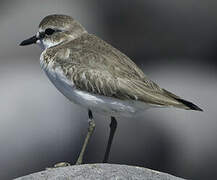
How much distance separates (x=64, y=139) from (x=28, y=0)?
4.11m

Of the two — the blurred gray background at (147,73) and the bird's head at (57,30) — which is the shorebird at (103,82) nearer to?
the bird's head at (57,30)

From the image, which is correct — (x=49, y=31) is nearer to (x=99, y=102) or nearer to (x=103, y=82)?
(x=103, y=82)

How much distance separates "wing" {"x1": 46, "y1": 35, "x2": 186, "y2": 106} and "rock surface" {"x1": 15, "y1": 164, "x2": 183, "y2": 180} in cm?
76

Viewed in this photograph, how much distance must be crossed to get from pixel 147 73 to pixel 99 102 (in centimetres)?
620

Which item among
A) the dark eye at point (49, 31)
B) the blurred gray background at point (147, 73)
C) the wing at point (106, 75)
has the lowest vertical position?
the blurred gray background at point (147, 73)

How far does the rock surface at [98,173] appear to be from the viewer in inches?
302

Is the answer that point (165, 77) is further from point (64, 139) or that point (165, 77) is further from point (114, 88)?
point (114, 88)

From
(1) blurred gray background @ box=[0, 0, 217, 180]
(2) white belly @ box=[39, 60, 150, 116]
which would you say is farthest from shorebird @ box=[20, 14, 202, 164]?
(1) blurred gray background @ box=[0, 0, 217, 180]

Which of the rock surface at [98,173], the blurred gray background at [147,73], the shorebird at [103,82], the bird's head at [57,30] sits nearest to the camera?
the rock surface at [98,173]

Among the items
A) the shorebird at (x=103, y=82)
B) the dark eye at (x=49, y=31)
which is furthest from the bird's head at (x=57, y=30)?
the shorebird at (x=103, y=82)

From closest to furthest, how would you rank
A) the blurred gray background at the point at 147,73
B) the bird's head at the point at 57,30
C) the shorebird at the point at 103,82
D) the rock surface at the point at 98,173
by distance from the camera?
the rock surface at the point at 98,173 < the shorebird at the point at 103,82 < the bird's head at the point at 57,30 < the blurred gray background at the point at 147,73

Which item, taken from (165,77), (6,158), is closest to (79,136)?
(6,158)

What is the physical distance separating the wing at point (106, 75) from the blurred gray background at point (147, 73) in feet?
12.8

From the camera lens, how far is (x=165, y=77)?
557 inches
